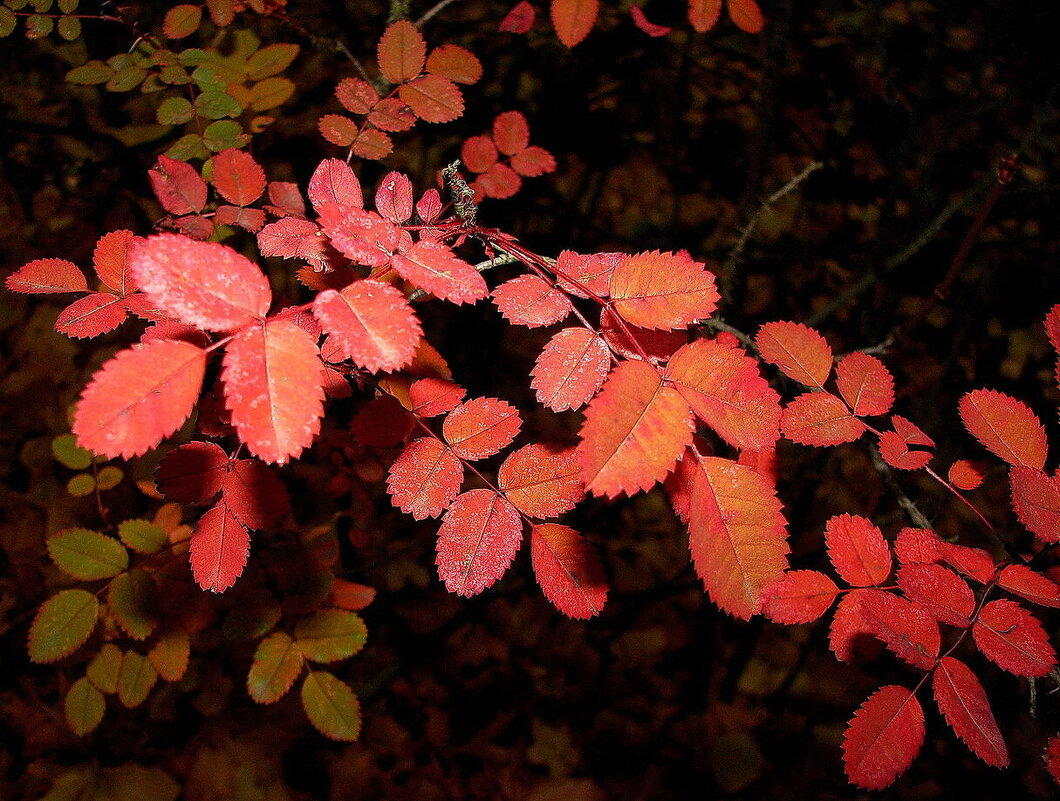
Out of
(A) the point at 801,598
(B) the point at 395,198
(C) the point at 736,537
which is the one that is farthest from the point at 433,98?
(A) the point at 801,598

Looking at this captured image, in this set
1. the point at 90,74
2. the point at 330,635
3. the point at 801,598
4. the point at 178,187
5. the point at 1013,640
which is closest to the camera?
the point at 1013,640

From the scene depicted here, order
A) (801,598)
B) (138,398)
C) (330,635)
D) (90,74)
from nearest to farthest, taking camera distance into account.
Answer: (138,398) → (801,598) → (90,74) → (330,635)

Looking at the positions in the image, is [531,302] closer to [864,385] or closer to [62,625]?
[864,385]

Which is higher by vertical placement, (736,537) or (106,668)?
(736,537)

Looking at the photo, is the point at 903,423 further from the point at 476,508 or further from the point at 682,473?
the point at 476,508

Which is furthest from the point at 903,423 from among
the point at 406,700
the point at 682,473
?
the point at 406,700

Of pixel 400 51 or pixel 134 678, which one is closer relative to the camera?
pixel 400 51

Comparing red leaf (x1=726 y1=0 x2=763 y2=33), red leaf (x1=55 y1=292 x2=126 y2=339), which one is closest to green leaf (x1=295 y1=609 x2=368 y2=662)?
red leaf (x1=55 y1=292 x2=126 y2=339)
